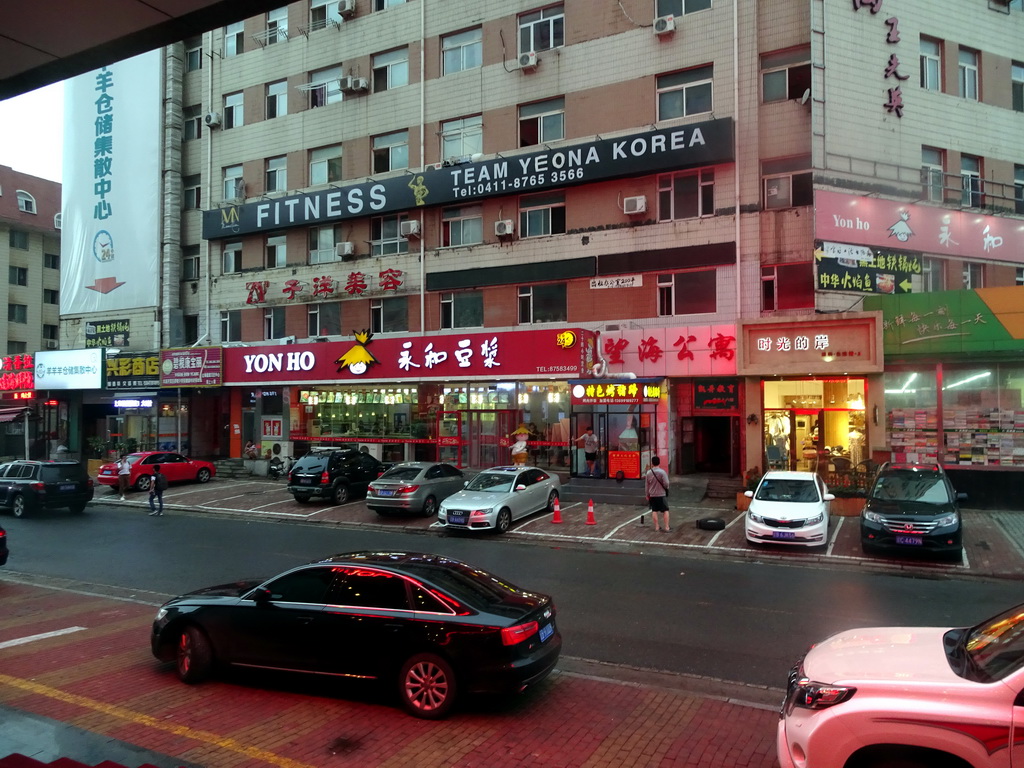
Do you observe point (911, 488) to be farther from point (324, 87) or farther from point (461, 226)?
point (324, 87)

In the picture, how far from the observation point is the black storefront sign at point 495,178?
22062 mm

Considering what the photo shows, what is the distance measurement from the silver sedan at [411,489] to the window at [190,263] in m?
19.2

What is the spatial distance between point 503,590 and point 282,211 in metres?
25.8

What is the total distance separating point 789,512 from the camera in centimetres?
1455

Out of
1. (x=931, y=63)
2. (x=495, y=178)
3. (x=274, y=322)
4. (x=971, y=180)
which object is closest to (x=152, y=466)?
(x=274, y=322)

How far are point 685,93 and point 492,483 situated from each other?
14197 mm

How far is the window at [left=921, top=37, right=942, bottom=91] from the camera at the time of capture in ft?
73.3

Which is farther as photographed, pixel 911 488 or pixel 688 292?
pixel 688 292

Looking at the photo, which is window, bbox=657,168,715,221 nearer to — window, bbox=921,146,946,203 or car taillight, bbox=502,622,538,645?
window, bbox=921,146,946,203

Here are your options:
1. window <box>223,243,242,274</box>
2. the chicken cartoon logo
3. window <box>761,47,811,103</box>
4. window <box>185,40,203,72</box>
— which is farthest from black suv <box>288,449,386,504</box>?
window <box>185,40,203,72</box>

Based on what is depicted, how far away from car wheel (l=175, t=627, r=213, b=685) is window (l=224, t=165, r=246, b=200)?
27.6 m

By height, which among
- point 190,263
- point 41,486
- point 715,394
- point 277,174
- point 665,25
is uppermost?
point 665,25

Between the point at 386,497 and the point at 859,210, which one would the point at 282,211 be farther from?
the point at 859,210

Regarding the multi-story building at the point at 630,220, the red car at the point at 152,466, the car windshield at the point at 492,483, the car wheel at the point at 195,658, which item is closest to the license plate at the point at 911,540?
the multi-story building at the point at 630,220
